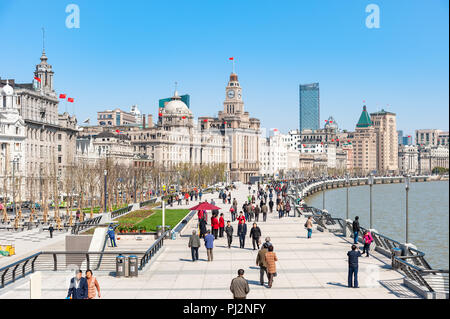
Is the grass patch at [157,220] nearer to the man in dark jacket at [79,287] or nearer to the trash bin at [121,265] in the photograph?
the trash bin at [121,265]

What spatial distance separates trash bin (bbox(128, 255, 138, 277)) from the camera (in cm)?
2164

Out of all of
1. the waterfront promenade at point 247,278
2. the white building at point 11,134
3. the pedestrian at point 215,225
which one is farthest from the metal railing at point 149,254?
the white building at point 11,134

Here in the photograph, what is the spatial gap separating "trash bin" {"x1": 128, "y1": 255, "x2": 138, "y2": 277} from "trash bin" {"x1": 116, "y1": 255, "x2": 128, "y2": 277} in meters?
0.19

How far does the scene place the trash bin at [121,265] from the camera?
2161 centimetres

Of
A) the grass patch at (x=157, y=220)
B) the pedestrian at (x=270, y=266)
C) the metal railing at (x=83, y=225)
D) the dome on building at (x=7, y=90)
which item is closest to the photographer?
the pedestrian at (x=270, y=266)

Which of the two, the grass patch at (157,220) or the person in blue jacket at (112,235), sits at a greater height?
the person in blue jacket at (112,235)

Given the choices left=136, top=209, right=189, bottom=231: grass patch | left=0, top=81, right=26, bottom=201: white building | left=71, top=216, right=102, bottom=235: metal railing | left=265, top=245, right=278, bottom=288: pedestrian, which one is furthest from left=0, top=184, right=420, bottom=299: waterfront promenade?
left=0, top=81, right=26, bottom=201: white building

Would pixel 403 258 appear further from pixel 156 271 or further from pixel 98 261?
pixel 98 261

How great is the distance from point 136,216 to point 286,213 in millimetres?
13247

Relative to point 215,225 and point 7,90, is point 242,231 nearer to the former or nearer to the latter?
point 215,225

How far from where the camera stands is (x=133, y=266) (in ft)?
71.2

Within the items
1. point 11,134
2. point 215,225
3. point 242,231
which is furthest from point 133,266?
point 11,134

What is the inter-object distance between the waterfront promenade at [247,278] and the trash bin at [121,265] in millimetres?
352
